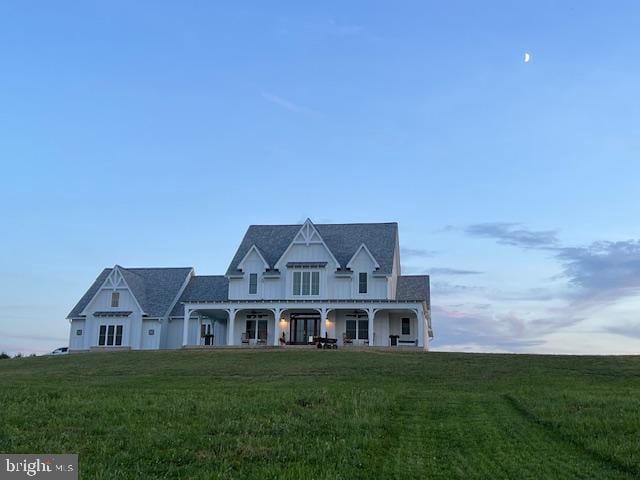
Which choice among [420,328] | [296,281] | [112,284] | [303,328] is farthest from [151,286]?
[420,328]

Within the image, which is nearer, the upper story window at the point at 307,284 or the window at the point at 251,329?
the upper story window at the point at 307,284

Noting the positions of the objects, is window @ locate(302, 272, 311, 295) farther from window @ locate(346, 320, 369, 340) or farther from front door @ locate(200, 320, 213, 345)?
front door @ locate(200, 320, 213, 345)

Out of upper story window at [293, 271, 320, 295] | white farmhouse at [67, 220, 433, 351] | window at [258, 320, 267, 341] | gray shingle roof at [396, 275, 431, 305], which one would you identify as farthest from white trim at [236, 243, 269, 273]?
gray shingle roof at [396, 275, 431, 305]

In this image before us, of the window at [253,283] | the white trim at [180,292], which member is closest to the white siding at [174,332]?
the white trim at [180,292]

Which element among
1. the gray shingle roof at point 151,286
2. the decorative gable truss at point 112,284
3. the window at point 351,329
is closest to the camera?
the window at point 351,329

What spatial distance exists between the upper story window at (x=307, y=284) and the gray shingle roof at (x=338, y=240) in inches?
97.4

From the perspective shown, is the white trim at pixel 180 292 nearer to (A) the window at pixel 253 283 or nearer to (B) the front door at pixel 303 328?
(A) the window at pixel 253 283

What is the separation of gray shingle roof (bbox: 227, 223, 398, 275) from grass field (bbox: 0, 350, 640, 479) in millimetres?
26182

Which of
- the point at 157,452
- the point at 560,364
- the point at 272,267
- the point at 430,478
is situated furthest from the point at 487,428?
the point at 272,267

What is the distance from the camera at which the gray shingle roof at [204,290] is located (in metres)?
58.7

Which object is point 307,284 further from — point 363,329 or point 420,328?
point 420,328

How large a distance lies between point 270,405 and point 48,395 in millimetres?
7499

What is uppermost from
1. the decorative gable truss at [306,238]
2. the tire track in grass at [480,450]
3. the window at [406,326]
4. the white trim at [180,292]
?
the decorative gable truss at [306,238]

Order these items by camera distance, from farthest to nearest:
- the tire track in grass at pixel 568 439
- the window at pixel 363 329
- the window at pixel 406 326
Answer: the window at pixel 406 326 < the window at pixel 363 329 < the tire track in grass at pixel 568 439
